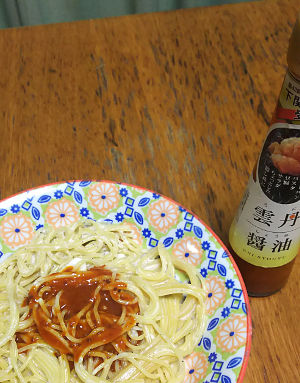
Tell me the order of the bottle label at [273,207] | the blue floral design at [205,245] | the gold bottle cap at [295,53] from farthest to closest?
the blue floral design at [205,245] < the bottle label at [273,207] < the gold bottle cap at [295,53]

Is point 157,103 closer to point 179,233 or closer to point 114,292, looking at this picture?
point 179,233

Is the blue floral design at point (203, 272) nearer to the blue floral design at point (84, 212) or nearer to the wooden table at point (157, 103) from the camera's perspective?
the wooden table at point (157, 103)

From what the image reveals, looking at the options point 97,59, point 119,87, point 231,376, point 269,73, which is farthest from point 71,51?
point 231,376

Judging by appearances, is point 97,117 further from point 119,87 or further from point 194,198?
point 194,198

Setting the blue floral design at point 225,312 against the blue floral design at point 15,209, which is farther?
the blue floral design at point 15,209

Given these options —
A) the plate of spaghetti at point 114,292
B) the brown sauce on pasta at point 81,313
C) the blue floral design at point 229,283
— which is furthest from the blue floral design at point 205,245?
the brown sauce on pasta at point 81,313

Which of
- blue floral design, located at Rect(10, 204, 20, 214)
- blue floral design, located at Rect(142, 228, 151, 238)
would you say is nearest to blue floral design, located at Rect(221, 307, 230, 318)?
blue floral design, located at Rect(142, 228, 151, 238)

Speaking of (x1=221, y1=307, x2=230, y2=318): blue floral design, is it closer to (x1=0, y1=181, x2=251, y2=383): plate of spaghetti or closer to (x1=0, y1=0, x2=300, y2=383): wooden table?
(x1=0, y1=181, x2=251, y2=383): plate of spaghetti
